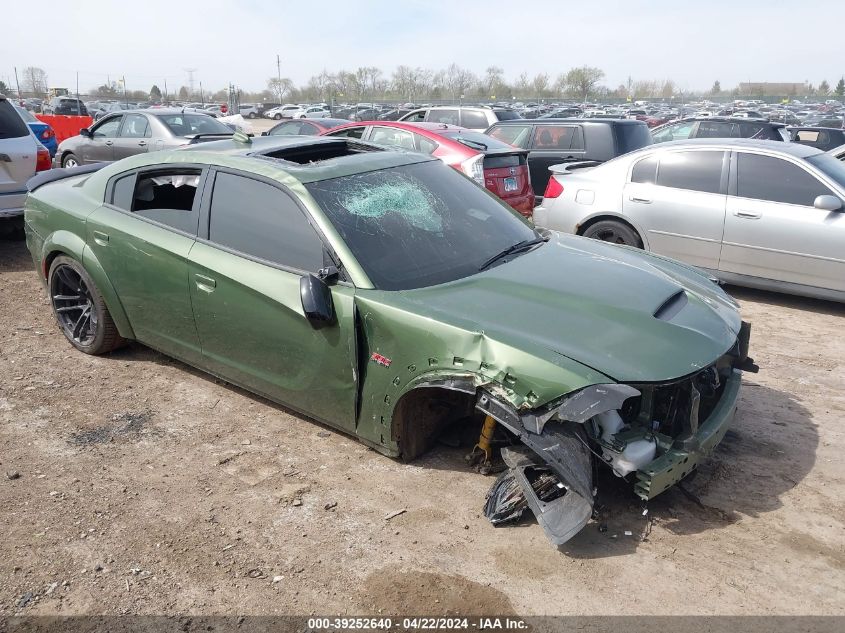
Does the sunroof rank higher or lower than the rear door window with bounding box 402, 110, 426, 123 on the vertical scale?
lower

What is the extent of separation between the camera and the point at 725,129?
14.3 meters

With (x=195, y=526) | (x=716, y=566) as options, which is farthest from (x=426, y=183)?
(x=716, y=566)

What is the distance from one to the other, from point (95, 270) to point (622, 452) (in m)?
3.69

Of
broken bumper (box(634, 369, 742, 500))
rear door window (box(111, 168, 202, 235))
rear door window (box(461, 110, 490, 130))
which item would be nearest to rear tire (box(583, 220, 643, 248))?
broken bumper (box(634, 369, 742, 500))

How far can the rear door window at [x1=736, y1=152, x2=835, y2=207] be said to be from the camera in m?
6.54

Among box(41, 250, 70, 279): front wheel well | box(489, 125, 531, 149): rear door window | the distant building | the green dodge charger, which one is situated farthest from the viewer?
the distant building

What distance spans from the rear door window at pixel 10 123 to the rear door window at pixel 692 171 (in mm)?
Answer: 7030

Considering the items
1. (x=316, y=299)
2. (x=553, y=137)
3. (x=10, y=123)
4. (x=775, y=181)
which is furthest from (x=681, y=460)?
(x=553, y=137)

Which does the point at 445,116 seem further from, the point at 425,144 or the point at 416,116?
→ the point at 425,144

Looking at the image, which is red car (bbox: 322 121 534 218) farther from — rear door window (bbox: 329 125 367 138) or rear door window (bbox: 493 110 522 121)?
rear door window (bbox: 493 110 522 121)

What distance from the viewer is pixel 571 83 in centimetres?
7719

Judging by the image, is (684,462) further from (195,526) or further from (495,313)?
(195,526)

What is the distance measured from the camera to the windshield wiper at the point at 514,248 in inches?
159

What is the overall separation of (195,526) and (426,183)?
2.35 m
